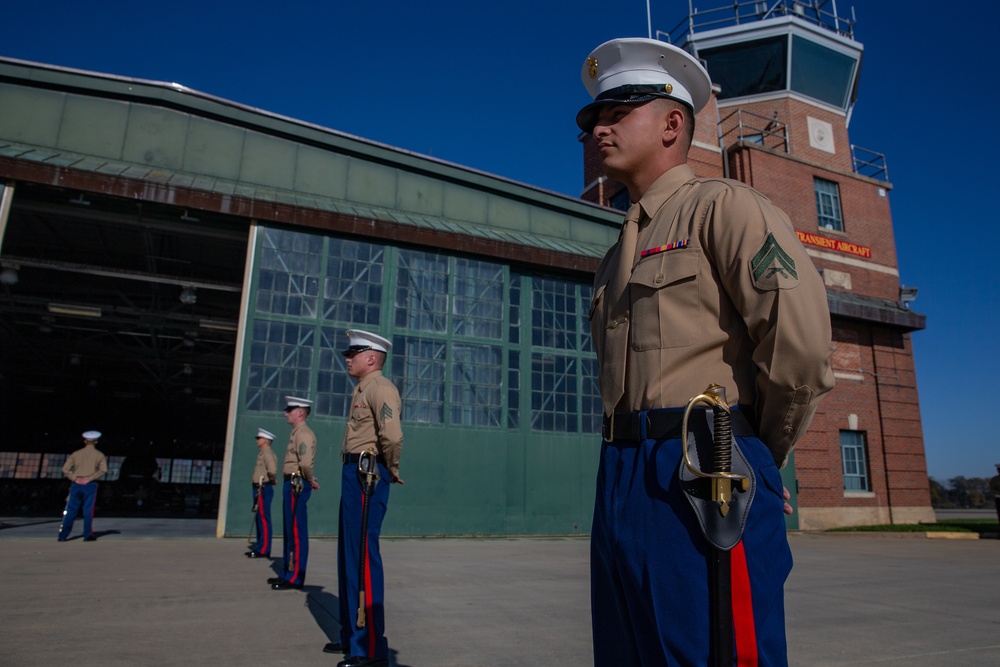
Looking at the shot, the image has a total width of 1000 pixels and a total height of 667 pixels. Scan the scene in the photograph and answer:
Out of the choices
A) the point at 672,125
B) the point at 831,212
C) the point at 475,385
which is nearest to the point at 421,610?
the point at 672,125

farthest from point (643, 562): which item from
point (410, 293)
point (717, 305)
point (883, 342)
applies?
point (883, 342)

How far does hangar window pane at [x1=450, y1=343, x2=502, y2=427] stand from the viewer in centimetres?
1430

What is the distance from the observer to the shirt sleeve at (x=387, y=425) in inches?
179

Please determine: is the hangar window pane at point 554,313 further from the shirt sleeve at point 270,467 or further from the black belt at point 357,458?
the black belt at point 357,458

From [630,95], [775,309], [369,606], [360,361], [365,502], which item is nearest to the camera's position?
[775,309]

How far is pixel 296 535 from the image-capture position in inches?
271

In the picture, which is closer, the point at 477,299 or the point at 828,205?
the point at 477,299

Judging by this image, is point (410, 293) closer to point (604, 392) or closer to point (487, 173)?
point (487, 173)

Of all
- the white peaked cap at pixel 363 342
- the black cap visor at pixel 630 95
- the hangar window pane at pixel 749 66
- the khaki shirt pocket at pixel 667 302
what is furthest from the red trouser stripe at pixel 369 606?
the hangar window pane at pixel 749 66

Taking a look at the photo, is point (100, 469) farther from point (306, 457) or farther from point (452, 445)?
point (306, 457)

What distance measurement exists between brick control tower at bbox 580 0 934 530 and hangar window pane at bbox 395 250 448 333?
10823 millimetres

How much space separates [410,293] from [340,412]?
3085mm

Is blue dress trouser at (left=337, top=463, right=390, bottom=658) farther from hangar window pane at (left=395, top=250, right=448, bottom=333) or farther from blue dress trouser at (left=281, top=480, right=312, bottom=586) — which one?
hangar window pane at (left=395, top=250, right=448, bottom=333)

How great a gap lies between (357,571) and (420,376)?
9.86 m
